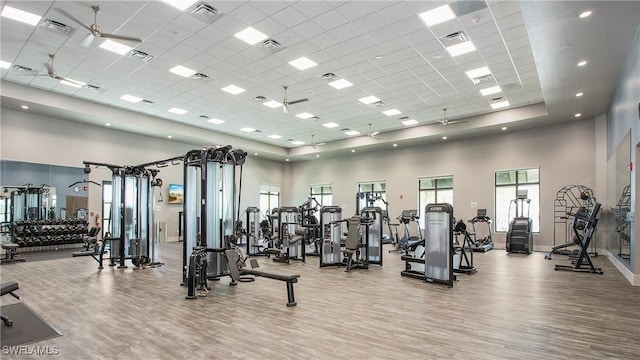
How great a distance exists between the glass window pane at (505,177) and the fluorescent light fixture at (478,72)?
A: 5625mm

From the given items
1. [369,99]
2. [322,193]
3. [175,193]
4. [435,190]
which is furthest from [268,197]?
[369,99]

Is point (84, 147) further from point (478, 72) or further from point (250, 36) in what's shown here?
point (478, 72)

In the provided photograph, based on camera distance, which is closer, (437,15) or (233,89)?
(437,15)

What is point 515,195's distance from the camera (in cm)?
1243

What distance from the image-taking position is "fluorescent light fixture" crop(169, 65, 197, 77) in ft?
26.6

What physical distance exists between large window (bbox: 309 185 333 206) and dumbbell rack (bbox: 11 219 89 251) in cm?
1034

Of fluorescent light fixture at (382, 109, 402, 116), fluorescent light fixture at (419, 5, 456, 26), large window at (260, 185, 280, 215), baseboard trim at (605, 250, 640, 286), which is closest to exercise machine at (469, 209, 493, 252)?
baseboard trim at (605, 250, 640, 286)

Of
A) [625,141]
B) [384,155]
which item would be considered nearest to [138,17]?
[625,141]

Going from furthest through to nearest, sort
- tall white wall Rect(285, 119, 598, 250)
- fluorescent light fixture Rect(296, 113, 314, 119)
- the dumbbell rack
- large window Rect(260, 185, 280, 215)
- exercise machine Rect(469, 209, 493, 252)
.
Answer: large window Rect(260, 185, 280, 215)
fluorescent light fixture Rect(296, 113, 314, 119)
tall white wall Rect(285, 119, 598, 250)
exercise machine Rect(469, 209, 493, 252)
the dumbbell rack

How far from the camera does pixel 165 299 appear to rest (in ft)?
16.6

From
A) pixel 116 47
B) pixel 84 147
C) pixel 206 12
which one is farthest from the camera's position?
pixel 84 147

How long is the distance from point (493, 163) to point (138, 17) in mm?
12085

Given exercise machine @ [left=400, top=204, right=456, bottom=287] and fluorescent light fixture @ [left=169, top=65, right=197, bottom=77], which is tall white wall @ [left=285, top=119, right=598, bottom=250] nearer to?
exercise machine @ [left=400, top=204, right=456, bottom=287]

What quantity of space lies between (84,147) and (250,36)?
875 centimetres
